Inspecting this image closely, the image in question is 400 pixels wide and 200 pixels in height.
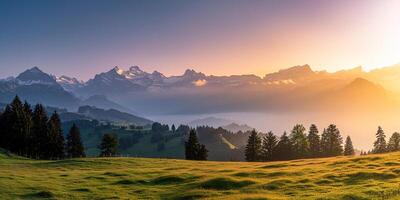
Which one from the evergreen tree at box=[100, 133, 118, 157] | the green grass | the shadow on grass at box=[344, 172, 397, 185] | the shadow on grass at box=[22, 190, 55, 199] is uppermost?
the evergreen tree at box=[100, 133, 118, 157]

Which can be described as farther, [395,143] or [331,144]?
[331,144]

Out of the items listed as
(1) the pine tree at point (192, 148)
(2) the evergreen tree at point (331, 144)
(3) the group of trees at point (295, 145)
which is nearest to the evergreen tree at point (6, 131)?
(1) the pine tree at point (192, 148)

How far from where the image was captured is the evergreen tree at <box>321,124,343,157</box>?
5630 inches

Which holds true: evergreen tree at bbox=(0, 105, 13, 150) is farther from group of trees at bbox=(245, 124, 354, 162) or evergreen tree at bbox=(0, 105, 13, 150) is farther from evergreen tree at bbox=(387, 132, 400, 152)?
evergreen tree at bbox=(387, 132, 400, 152)

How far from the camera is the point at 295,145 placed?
460 ft

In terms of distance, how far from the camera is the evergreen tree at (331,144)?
143000 millimetres

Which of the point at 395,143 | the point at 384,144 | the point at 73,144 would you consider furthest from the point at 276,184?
the point at 384,144

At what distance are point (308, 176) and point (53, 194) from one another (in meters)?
34.9

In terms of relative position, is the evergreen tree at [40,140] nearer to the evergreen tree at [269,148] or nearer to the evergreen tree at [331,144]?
the evergreen tree at [269,148]

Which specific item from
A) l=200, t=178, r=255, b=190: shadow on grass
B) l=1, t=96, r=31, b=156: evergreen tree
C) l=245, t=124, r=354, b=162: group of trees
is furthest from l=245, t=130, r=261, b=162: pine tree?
l=200, t=178, r=255, b=190: shadow on grass

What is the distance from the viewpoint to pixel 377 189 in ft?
134

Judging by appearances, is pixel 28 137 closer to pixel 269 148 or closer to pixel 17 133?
pixel 17 133

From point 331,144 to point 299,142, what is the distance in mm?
13102

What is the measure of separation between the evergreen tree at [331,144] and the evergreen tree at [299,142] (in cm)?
836
